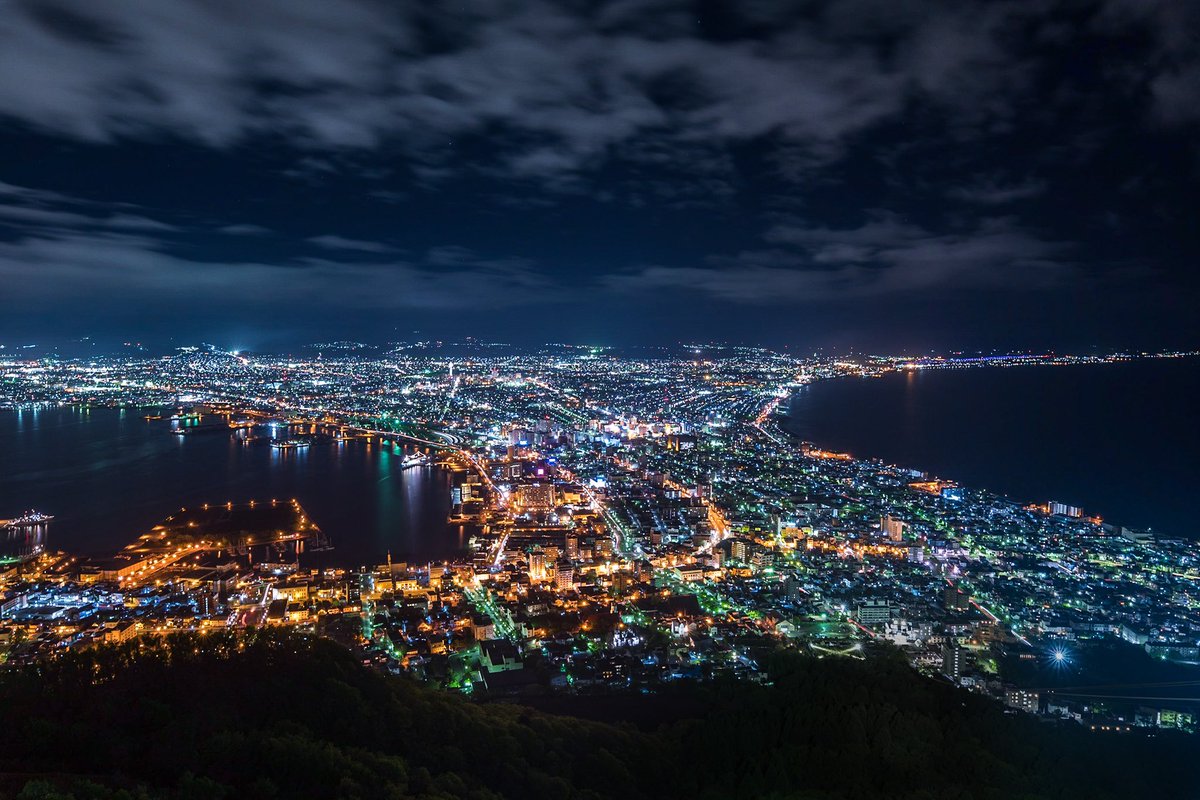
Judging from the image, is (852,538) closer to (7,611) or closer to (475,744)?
(475,744)

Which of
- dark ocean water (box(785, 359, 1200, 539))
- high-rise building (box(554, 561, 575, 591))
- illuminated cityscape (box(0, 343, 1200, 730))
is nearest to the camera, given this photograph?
illuminated cityscape (box(0, 343, 1200, 730))

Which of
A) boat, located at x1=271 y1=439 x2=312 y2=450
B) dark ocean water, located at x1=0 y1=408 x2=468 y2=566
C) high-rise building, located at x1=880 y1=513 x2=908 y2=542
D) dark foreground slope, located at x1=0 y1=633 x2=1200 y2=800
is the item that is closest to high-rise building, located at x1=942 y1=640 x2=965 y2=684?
dark foreground slope, located at x1=0 y1=633 x2=1200 y2=800

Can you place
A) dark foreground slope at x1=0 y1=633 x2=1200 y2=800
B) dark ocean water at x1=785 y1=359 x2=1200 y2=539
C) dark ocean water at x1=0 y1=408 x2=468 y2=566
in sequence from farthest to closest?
dark ocean water at x1=785 y1=359 x2=1200 y2=539
dark ocean water at x1=0 y1=408 x2=468 y2=566
dark foreground slope at x1=0 y1=633 x2=1200 y2=800

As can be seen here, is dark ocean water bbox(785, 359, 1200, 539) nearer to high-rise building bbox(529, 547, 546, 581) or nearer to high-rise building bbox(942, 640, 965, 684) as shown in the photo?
high-rise building bbox(942, 640, 965, 684)

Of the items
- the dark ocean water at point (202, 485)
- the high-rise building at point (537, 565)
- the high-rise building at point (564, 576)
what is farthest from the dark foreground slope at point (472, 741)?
the dark ocean water at point (202, 485)

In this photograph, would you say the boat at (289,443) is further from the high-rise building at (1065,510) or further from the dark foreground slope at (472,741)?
the high-rise building at (1065,510)

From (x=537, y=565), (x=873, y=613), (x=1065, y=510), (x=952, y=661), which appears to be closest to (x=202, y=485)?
(x=537, y=565)

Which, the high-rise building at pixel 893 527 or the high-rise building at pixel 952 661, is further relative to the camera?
the high-rise building at pixel 893 527

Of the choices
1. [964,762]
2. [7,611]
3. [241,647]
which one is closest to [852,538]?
[964,762]
